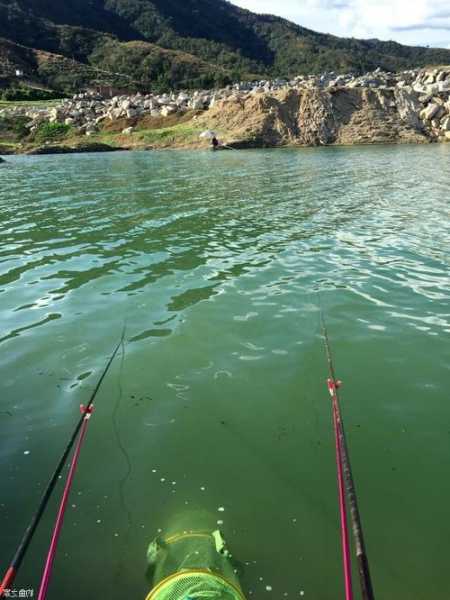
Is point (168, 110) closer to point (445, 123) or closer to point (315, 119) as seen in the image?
point (315, 119)

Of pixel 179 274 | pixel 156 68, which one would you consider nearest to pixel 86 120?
pixel 179 274

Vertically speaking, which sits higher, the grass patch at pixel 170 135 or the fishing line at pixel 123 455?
Result: the grass patch at pixel 170 135

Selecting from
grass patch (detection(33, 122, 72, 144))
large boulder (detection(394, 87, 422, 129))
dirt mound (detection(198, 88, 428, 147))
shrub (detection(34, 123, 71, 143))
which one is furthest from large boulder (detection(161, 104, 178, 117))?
large boulder (detection(394, 87, 422, 129))

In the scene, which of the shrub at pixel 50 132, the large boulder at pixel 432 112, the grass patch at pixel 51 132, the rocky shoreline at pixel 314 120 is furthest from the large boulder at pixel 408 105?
the shrub at pixel 50 132

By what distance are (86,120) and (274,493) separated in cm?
7301

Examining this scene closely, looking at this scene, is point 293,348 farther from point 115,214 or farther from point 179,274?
point 115,214

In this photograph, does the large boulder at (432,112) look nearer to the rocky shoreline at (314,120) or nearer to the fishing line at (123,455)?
the rocky shoreline at (314,120)

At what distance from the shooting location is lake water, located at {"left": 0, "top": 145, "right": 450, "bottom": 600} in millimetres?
3812

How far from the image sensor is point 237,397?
229 inches

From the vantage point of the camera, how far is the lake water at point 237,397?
381 centimetres

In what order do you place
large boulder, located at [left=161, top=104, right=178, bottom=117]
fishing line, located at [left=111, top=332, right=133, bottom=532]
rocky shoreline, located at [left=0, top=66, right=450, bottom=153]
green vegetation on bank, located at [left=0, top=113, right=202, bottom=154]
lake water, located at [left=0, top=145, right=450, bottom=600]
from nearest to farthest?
lake water, located at [left=0, top=145, right=450, bottom=600] < fishing line, located at [left=111, top=332, right=133, bottom=532] < rocky shoreline, located at [left=0, top=66, right=450, bottom=153] < green vegetation on bank, located at [left=0, top=113, right=202, bottom=154] < large boulder, located at [left=161, top=104, right=178, bottom=117]

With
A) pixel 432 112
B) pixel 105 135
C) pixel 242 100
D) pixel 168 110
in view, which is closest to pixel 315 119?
pixel 242 100

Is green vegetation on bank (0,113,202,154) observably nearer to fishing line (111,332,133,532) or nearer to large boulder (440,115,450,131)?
large boulder (440,115,450,131)

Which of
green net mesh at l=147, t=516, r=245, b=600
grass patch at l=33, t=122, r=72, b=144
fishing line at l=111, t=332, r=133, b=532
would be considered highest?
grass patch at l=33, t=122, r=72, b=144
